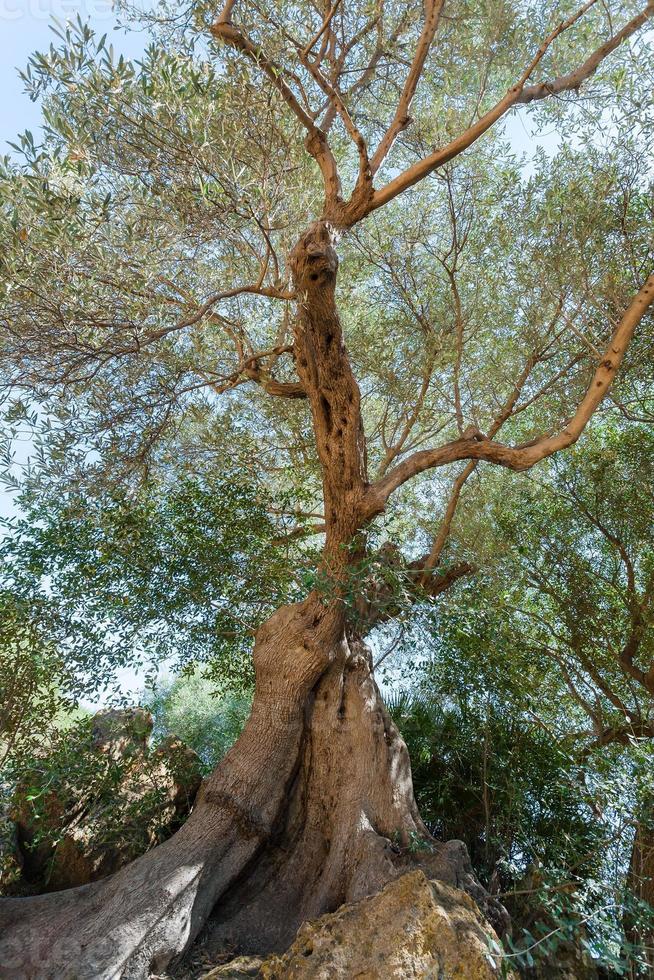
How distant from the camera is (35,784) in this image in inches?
206

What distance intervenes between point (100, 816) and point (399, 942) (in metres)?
3.33

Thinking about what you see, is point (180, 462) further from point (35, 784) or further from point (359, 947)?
point (359, 947)

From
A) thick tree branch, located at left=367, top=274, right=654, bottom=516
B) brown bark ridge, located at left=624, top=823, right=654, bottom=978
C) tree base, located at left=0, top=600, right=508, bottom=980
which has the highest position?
thick tree branch, located at left=367, top=274, right=654, bottom=516

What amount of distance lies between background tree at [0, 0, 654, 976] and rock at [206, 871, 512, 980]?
2.29 ft

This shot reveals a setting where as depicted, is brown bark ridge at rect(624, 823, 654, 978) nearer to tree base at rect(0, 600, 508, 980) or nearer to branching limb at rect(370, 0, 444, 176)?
tree base at rect(0, 600, 508, 980)

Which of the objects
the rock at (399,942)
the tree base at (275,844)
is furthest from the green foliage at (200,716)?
the rock at (399,942)

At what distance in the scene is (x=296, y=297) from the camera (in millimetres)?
5867

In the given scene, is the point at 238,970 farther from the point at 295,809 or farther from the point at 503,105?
the point at 503,105

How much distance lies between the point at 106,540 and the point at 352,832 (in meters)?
3.65

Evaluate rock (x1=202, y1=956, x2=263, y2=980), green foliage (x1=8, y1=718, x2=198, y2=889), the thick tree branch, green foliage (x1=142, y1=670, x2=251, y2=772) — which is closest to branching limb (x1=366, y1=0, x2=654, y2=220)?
the thick tree branch

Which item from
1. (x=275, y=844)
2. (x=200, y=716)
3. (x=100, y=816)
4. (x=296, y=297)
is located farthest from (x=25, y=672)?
(x=200, y=716)

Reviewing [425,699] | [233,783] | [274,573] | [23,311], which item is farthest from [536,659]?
[23,311]

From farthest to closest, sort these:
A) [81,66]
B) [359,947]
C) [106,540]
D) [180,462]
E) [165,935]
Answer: [180,462]
[106,540]
[81,66]
[165,935]
[359,947]

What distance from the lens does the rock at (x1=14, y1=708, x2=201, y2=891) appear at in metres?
5.36
